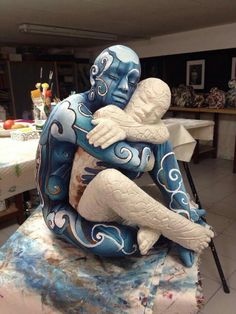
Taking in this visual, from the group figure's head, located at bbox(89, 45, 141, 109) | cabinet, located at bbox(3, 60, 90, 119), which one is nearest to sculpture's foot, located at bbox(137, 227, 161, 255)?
figure's head, located at bbox(89, 45, 141, 109)

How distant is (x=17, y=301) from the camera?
858mm

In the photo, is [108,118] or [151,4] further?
[151,4]

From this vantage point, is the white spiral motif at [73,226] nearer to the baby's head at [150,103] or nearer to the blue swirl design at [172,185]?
the blue swirl design at [172,185]

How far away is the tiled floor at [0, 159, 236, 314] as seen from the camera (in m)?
1.42

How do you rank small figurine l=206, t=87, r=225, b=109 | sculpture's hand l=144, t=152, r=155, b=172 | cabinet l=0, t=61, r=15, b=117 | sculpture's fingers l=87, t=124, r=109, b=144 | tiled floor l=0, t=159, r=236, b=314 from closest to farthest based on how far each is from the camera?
sculpture's fingers l=87, t=124, r=109, b=144 → sculpture's hand l=144, t=152, r=155, b=172 → tiled floor l=0, t=159, r=236, b=314 → small figurine l=206, t=87, r=225, b=109 → cabinet l=0, t=61, r=15, b=117

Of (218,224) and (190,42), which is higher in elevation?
(190,42)

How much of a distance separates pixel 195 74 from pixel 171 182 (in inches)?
133

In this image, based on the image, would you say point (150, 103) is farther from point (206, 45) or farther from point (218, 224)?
point (206, 45)

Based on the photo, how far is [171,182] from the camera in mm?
876

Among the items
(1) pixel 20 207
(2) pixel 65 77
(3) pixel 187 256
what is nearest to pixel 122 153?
(3) pixel 187 256

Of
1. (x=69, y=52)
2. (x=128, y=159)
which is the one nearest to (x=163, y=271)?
(x=128, y=159)

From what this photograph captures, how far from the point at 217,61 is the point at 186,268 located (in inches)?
132

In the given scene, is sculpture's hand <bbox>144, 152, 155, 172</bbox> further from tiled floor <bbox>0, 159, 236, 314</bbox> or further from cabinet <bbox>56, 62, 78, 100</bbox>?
cabinet <bbox>56, 62, 78, 100</bbox>

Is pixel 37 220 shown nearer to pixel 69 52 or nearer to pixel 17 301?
pixel 17 301
